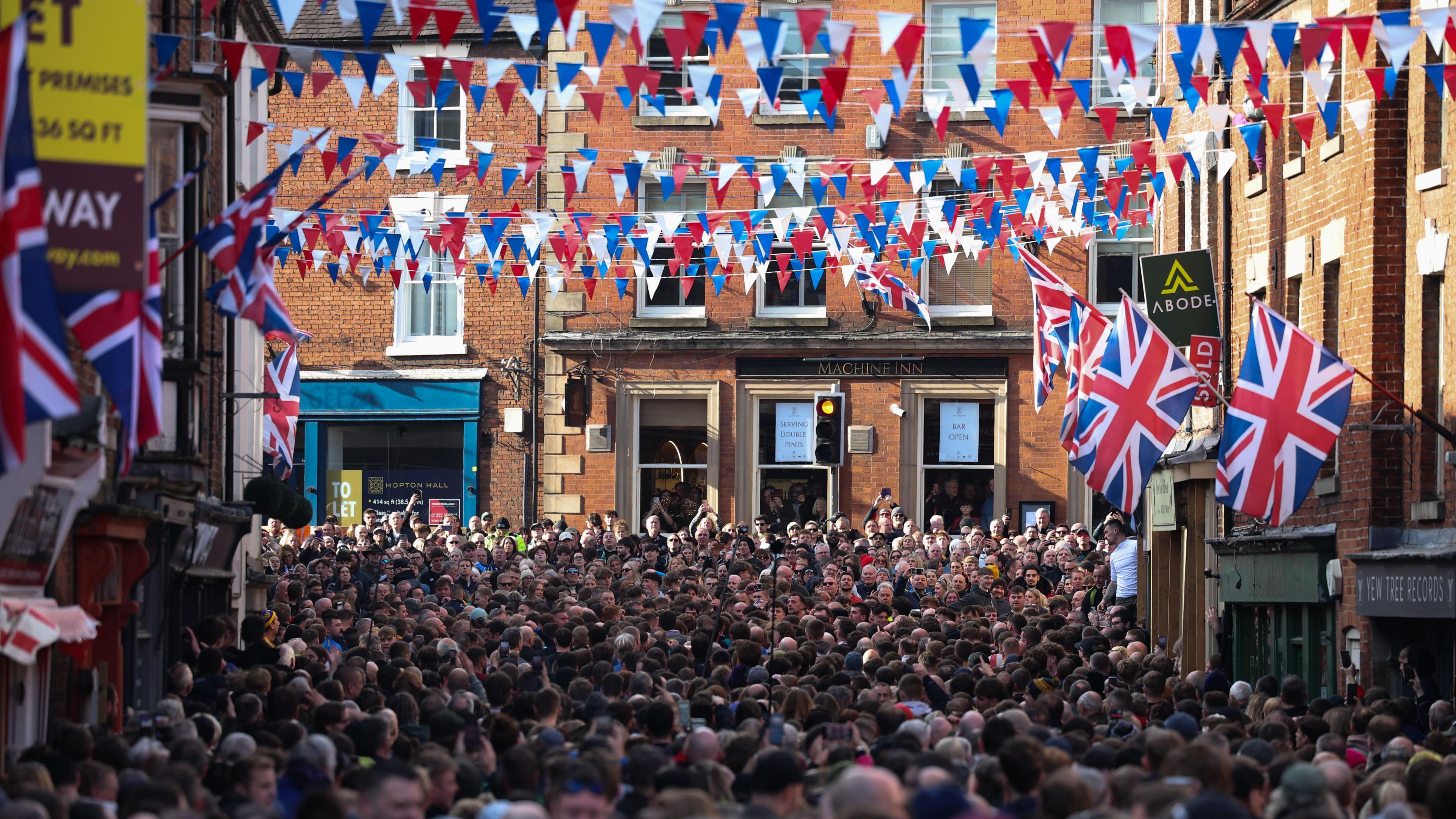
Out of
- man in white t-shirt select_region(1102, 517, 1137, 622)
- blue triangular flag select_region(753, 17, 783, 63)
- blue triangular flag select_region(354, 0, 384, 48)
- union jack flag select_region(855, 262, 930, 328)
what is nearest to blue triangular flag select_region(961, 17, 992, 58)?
blue triangular flag select_region(753, 17, 783, 63)

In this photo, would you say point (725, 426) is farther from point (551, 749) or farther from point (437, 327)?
point (551, 749)

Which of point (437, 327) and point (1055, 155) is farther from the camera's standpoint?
point (437, 327)

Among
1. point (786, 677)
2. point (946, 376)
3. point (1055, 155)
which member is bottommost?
point (786, 677)

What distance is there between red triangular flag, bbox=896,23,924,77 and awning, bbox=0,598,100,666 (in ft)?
19.6

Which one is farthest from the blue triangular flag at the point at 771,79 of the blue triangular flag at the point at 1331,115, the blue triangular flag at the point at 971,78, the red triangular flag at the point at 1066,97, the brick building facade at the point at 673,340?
the brick building facade at the point at 673,340

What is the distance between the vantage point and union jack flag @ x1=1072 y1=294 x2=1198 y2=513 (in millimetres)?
17594

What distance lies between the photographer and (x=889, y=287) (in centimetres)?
2995

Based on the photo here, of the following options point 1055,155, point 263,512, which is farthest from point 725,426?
point 263,512

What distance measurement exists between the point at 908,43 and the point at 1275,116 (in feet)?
16.8

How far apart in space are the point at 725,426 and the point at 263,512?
1458 centimetres

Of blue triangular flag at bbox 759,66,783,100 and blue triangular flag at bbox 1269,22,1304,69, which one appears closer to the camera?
blue triangular flag at bbox 1269,22,1304,69

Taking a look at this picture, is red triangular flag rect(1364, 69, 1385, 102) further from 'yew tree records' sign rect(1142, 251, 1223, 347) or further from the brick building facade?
the brick building facade

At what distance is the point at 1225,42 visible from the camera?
13.2 metres

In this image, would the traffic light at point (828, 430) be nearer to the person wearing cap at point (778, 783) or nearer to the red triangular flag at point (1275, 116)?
the red triangular flag at point (1275, 116)
